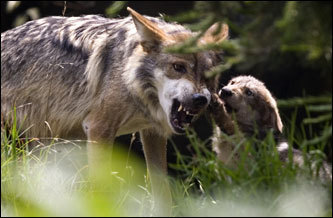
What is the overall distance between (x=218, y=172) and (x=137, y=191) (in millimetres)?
1833

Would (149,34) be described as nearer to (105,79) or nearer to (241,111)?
(105,79)

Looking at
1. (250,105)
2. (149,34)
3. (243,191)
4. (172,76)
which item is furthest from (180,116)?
(243,191)

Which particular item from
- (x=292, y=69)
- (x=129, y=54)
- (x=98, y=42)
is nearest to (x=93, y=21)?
(x=98, y=42)

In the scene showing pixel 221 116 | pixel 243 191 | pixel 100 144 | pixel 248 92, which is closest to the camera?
pixel 243 191

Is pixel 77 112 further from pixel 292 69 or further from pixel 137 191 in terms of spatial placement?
pixel 292 69

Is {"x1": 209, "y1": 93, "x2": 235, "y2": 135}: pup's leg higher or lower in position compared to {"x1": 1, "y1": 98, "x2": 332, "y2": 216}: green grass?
lower

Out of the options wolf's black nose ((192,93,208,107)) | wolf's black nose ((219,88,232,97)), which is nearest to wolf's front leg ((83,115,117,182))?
wolf's black nose ((192,93,208,107))

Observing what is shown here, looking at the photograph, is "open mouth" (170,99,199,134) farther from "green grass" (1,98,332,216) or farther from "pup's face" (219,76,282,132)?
"green grass" (1,98,332,216)

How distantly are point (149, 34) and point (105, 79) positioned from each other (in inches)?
24.1

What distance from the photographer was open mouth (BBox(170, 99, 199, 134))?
4617 millimetres

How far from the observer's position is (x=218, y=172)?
3.34 m

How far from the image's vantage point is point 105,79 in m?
5.12

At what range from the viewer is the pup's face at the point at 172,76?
4551mm

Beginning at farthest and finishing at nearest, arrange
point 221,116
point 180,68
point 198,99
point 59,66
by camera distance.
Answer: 1. point 59,66
2. point 221,116
3. point 180,68
4. point 198,99
